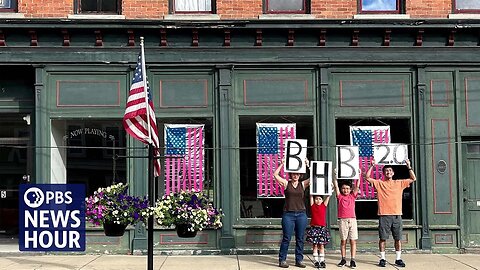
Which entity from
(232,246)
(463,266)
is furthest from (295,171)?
(463,266)

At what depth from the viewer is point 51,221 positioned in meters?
10.2

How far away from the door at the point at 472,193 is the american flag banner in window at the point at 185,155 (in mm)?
5328

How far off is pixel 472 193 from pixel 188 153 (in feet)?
19.0

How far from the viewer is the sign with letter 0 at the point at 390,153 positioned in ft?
39.7

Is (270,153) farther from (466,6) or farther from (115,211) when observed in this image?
(466,6)

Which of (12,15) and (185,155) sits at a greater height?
(12,15)

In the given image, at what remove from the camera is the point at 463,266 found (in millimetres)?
11203

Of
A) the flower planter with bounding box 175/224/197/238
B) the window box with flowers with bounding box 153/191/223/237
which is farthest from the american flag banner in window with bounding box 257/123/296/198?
the flower planter with bounding box 175/224/197/238

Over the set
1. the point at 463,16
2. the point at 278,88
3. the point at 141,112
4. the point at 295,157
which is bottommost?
the point at 295,157

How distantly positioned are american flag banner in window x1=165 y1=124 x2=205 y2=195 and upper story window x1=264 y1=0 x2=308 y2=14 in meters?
2.78

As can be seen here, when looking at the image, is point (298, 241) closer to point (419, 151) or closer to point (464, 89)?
point (419, 151)

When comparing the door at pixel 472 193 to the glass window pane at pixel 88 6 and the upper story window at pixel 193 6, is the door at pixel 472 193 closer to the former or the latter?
the upper story window at pixel 193 6

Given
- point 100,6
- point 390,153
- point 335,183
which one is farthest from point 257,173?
point 100,6

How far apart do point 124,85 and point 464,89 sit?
22.5 feet
